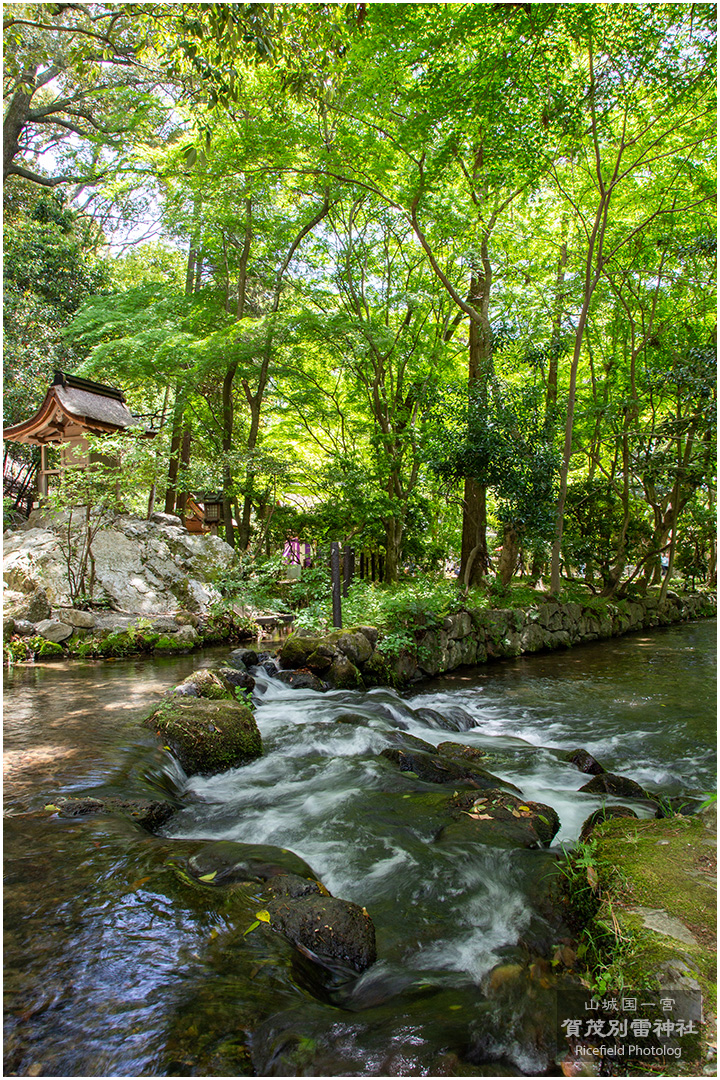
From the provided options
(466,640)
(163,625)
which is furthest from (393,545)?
(163,625)

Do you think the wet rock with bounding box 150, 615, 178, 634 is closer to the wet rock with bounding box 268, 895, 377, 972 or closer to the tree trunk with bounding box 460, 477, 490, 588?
the tree trunk with bounding box 460, 477, 490, 588

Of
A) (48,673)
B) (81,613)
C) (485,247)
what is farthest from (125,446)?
(485,247)

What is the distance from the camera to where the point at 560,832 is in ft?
13.1

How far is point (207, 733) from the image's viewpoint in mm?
5059

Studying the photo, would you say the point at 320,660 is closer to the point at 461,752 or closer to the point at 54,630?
the point at 461,752

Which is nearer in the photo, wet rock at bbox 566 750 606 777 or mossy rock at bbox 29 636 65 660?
wet rock at bbox 566 750 606 777

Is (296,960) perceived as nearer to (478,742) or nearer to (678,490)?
(478,742)

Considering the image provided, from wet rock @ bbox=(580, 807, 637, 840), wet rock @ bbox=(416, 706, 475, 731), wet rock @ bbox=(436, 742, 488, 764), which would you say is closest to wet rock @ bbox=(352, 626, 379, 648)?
wet rock @ bbox=(416, 706, 475, 731)

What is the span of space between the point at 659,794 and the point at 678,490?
11.7 metres

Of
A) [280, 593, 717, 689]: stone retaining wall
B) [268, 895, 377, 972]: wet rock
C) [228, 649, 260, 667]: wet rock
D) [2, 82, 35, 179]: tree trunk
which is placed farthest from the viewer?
[2, 82, 35, 179]: tree trunk

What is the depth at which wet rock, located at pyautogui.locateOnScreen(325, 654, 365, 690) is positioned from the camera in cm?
823

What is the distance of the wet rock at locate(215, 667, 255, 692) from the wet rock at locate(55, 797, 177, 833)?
3131 mm

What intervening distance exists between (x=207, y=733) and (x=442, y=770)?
211cm

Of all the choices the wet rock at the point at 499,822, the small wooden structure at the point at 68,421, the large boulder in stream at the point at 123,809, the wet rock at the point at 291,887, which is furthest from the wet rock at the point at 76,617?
the wet rock at the point at 291,887
